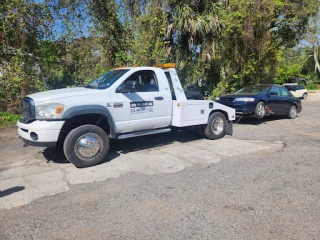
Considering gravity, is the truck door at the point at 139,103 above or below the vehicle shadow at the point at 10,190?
above

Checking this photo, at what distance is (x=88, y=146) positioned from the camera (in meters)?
5.41

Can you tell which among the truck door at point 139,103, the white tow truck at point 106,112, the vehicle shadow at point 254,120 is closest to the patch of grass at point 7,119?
the white tow truck at point 106,112

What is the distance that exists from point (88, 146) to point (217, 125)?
3.94 metres

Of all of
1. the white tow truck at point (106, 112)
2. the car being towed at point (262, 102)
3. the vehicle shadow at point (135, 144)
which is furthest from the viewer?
the car being towed at point (262, 102)

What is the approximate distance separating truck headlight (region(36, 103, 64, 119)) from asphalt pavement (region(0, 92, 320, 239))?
1.06m

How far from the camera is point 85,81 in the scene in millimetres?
12148

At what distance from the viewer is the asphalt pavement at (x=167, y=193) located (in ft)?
10.6

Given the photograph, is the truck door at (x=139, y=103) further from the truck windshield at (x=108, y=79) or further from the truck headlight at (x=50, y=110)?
the truck headlight at (x=50, y=110)

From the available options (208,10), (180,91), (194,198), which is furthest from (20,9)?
(194,198)

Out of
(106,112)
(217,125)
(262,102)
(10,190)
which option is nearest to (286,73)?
(262,102)

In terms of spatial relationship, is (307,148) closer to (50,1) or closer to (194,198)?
(194,198)

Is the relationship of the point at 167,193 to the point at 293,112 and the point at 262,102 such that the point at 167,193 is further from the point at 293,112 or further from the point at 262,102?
the point at 293,112

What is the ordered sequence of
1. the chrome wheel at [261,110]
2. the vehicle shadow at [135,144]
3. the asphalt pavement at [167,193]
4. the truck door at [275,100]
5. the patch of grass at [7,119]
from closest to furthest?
the asphalt pavement at [167,193], the vehicle shadow at [135,144], the chrome wheel at [261,110], the patch of grass at [7,119], the truck door at [275,100]

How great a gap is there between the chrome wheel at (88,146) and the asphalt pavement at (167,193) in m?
0.26
